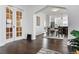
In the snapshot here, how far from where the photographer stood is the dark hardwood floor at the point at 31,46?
13.7 ft

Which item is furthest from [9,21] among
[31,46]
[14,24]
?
[31,46]

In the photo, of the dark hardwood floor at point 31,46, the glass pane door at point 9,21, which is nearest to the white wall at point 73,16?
the dark hardwood floor at point 31,46

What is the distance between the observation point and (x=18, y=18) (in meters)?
4.26

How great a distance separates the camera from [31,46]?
497cm

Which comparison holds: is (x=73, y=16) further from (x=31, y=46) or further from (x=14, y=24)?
(x=31, y=46)

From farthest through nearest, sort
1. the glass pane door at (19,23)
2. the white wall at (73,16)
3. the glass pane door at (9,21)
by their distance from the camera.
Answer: the glass pane door at (9,21) < the glass pane door at (19,23) < the white wall at (73,16)

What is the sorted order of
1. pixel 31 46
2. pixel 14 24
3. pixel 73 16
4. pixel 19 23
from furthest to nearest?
pixel 31 46, pixel 14 24, pixel 19 23, pixel 73 16

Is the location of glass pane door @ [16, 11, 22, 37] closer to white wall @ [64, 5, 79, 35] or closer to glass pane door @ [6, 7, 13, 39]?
glass pane door @ [6, 7, 13, 39]

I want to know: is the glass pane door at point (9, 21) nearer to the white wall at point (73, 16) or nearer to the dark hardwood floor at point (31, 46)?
the dark hardwood floor at point (31, 46)
